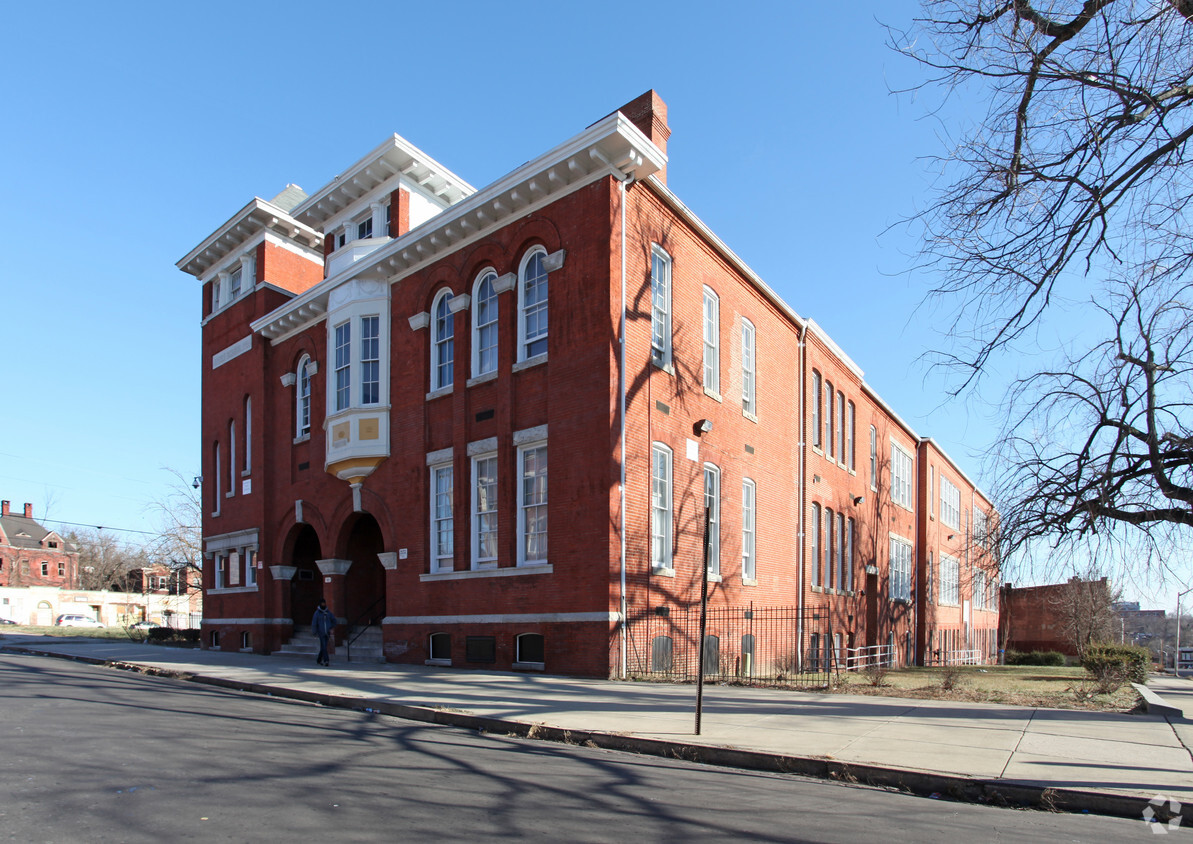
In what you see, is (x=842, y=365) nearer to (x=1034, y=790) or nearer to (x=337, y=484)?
(x=337, y=484)

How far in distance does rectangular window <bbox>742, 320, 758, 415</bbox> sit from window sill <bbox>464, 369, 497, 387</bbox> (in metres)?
7.23

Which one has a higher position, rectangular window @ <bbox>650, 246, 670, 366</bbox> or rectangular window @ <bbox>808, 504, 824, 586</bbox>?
rectangular window @ <bbox>650, 246, 670, 366</bbox>

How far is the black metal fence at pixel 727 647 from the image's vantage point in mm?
16156

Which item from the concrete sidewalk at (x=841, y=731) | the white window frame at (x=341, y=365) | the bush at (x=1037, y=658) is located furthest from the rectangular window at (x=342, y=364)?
the bush at (x=1037, y=658)

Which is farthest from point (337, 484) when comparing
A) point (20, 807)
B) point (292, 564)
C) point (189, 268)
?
point (20, 807)

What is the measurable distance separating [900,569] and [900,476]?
4346mm

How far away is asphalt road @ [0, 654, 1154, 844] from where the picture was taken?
5.65 m

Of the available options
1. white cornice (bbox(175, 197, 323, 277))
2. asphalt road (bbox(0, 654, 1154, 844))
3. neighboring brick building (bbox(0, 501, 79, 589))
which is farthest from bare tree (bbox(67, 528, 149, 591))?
asphalt road (bbox(0, 654, 1154, 844))

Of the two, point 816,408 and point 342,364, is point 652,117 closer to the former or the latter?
point 342,364

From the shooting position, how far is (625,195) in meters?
17.1

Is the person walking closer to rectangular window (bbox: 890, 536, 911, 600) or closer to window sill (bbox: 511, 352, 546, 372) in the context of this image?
window sill (bbox: 511, 352, 546, 372)

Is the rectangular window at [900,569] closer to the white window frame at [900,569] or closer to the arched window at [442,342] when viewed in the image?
the white window frame at [900,569]

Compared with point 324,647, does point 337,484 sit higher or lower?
higher

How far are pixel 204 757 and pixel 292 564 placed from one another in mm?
18844
